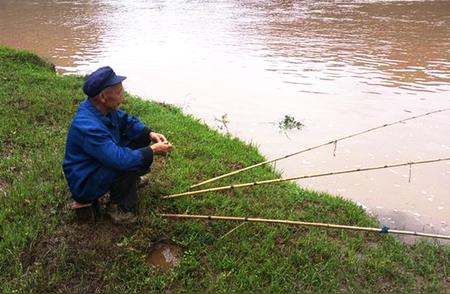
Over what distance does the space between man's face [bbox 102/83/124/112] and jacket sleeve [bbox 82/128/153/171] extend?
10.4 inches

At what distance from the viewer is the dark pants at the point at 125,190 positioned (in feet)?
13.8

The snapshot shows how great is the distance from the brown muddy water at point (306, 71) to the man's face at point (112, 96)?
3.16 metres

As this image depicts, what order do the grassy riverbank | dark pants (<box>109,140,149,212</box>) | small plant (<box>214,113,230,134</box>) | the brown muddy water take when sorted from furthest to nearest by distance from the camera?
1. small plant (<box>214,113,230,134</box>)
2. the brown muddy water
3. dark pants (<box>109,140,149,212</box>)
4. the grassy riverbank

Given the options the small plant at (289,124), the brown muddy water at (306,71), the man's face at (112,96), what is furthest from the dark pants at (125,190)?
the small plant at (289,124)

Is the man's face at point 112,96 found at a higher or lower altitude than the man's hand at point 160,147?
higher

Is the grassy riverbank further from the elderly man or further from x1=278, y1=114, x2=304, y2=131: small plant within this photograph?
x1=278, y1=114, x2=304, y2=131: small plant

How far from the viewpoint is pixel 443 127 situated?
8688mm

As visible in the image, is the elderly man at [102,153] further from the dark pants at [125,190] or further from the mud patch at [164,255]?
the mud patch at [164,255]

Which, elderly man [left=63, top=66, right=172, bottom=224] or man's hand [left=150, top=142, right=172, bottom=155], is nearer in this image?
elderly man [left=63, top=66, right=172, bottom=224]

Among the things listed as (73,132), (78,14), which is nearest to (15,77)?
(73,132)

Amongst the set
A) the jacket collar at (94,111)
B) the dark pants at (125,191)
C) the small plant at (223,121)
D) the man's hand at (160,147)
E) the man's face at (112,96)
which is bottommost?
the small plant at (223,121)

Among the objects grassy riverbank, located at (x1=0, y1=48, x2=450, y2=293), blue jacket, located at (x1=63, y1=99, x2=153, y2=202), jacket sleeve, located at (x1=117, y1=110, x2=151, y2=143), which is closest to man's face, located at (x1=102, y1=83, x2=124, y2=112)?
blue jacket, located at (x1=63, y1=99, x2=153, y2=202)

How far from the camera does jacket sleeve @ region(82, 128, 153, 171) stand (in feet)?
12.8

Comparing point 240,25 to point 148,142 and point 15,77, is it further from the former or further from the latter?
point 148,142
